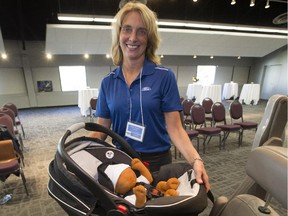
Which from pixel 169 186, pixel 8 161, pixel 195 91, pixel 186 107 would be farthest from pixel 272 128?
pixel 195 91

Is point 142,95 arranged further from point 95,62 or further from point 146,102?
point 95,62

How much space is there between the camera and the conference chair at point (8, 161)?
2301 millimetres

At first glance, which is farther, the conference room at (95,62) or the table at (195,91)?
the table at (195,91)

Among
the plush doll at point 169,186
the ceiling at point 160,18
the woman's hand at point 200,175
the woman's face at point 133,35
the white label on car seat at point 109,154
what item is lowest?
the plush doll at point 169,186

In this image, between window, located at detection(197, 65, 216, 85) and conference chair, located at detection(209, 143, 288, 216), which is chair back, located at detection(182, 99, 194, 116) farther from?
window, located at detection(197, 65, 216, 85)

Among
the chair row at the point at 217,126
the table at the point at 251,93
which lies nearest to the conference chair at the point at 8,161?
the chair row at the point at 217,126

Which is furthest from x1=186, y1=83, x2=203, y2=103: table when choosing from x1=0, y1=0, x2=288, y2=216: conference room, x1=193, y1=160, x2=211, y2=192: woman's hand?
x1=193, y1=160, x2=211, y2=192: woman's hand

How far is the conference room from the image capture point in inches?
142

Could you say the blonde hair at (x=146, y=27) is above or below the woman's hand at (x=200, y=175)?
above

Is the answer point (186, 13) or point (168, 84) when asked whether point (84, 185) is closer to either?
point (168, 84)

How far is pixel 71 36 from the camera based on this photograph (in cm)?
742

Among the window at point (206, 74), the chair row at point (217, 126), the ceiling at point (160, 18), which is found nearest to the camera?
the chair row at point (217, 126)

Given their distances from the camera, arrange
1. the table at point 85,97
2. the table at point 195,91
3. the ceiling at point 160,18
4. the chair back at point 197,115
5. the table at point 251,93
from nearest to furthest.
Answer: the chair back at point 197,115, the ceiling at point 160,18, the table at point 85,97, the table at point 195,91, the table at point 251,93

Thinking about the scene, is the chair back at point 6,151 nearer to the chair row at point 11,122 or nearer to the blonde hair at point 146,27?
the chair row at point 11,122
